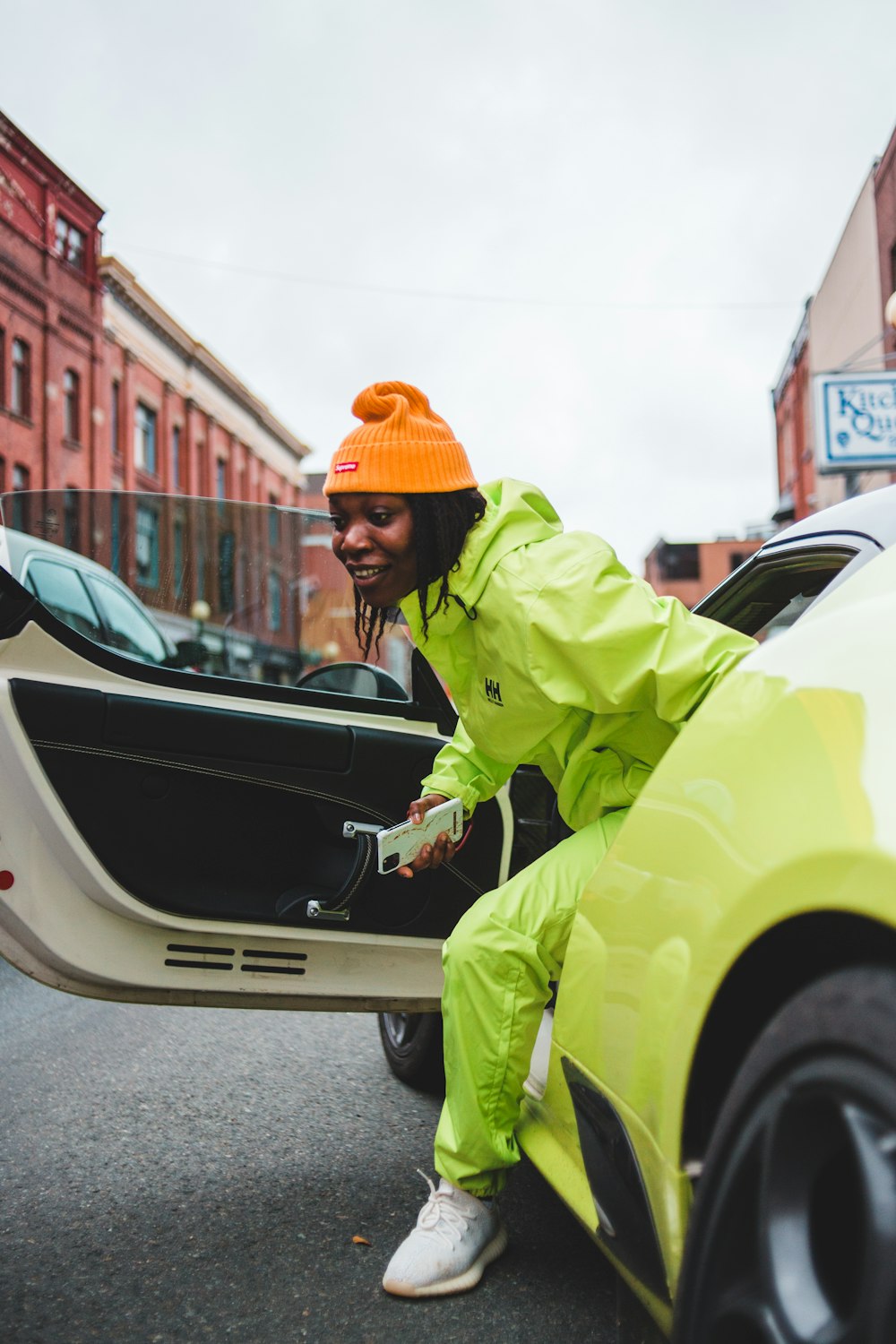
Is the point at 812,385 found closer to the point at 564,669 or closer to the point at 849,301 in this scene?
the point at 849,301

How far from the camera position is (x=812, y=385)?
13.4 meters

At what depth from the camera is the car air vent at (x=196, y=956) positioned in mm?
2725

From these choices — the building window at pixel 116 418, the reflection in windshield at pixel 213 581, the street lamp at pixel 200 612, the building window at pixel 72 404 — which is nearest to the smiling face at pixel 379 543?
the reflection in windshield at pixel 213 581

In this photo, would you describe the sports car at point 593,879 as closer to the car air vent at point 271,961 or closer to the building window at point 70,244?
the car air vent at point 271,961

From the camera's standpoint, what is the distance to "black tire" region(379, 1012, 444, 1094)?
338cm

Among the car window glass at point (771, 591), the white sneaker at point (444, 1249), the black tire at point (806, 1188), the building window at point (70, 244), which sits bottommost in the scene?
the white sneaker at point (444, 1249)

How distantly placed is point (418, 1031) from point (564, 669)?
69.5 inches

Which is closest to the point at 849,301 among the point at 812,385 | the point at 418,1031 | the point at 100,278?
the point at 812,385

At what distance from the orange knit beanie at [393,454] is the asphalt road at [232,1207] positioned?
1.56m

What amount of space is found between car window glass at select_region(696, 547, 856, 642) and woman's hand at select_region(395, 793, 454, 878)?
0.75 metres

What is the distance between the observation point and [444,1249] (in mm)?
2229

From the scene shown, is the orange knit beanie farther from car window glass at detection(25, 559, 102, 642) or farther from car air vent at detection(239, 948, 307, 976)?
car air vent at detection(239, 948, 307, 976)

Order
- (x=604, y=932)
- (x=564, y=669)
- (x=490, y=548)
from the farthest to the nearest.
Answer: (x=490, y=548) → (x=564, y=669) → (x=604, y=932)

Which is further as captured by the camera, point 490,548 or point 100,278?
point 100,278
